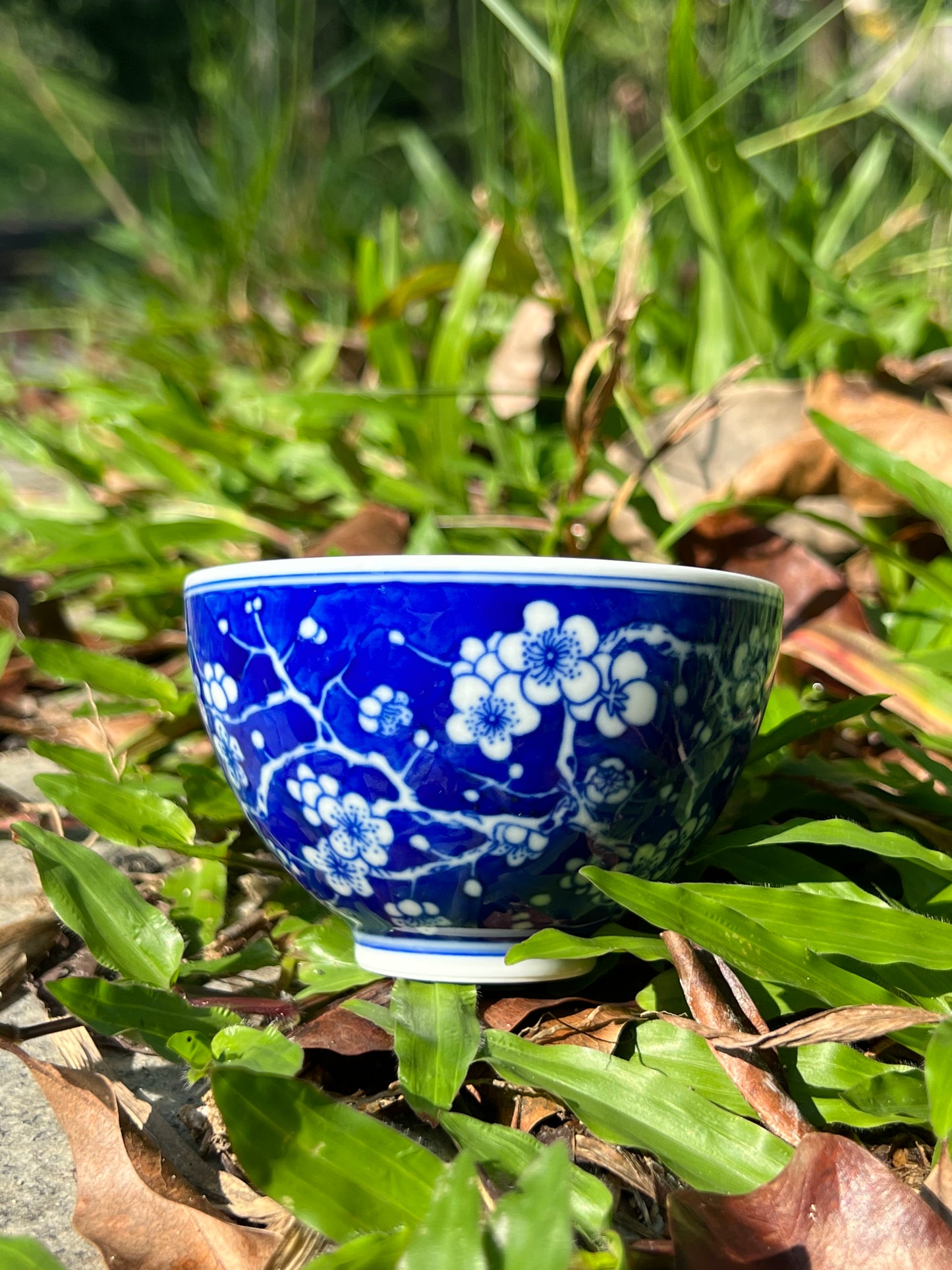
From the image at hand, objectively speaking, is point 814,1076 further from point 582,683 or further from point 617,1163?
point 582,683

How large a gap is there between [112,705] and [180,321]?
40.6 inches

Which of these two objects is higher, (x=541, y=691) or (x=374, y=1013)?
(x=541, y=691)

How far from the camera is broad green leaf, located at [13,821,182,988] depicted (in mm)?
651

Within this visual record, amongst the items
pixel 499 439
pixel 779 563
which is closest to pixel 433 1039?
pixel 779 563

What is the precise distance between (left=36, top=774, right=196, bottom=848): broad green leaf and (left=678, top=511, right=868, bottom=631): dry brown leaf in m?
0.52

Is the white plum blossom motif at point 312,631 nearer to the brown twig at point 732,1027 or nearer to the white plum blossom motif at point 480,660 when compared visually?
the white plum blossom motif at point 480,660

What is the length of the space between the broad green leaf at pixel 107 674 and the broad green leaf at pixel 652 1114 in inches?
20.6

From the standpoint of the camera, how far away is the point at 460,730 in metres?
0.56

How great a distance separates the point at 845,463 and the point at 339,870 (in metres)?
0.70

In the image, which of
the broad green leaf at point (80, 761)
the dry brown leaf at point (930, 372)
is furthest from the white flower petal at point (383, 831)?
the dry brown leaf at point (930, 372)

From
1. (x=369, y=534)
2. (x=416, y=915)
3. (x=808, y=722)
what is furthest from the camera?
(x=369, y=534)

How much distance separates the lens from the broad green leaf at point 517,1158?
477 millimetres

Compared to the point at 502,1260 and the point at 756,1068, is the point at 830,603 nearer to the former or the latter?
the point at 756,1068

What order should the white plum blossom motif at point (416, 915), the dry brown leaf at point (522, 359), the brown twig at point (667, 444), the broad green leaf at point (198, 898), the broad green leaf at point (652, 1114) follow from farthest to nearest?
1. the dry brown leaf at point (522, 359)
2. the brown twig at point (667, 444)
3. the broad green leaf at point (198, 898)
4. the white plum blossom motif at point (416, 915)
5. the broad green leaf at point (652, 1114)
